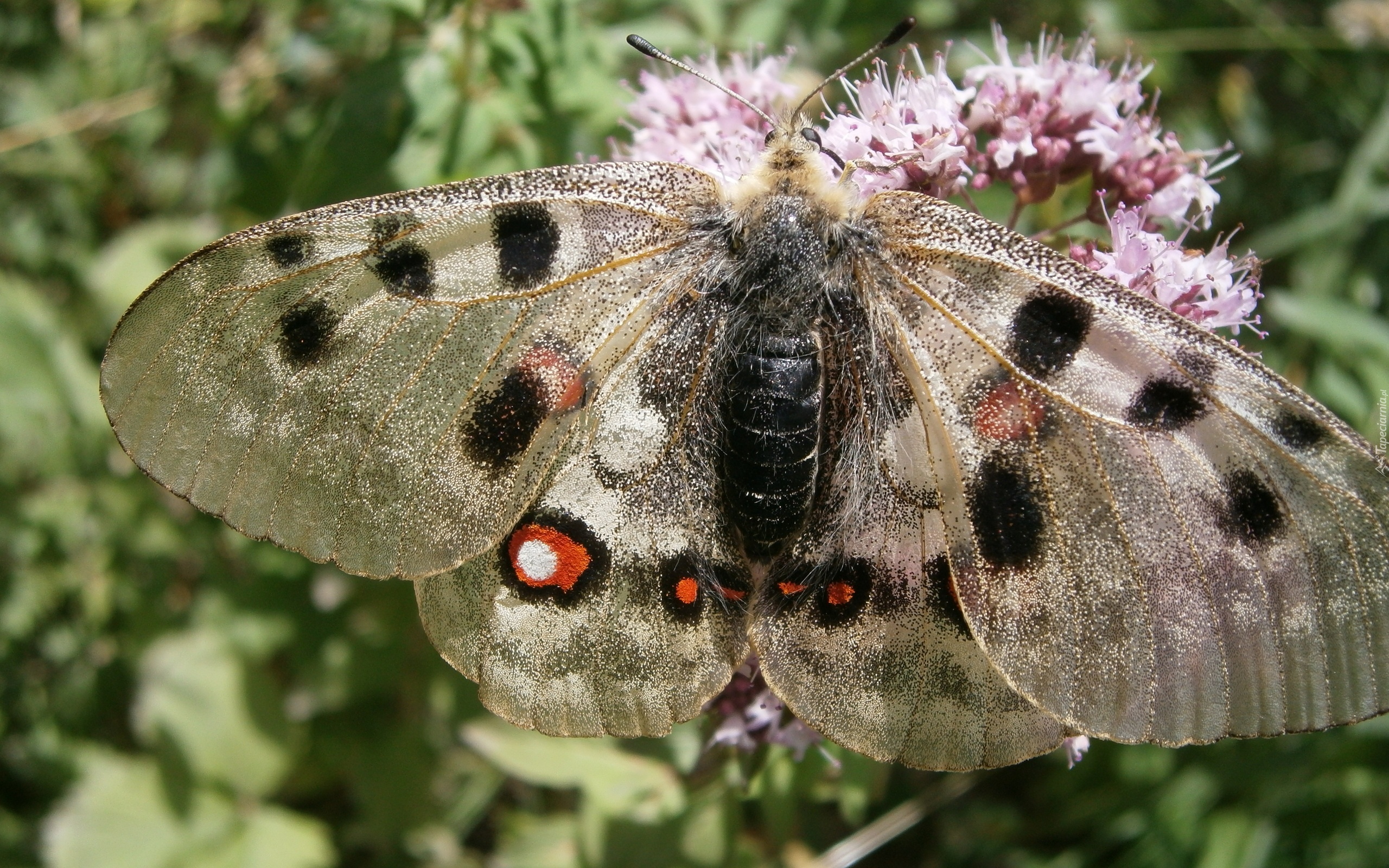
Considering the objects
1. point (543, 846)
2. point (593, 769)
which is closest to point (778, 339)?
point (593, 769)

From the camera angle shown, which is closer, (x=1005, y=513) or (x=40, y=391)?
(x=1005, y=513)

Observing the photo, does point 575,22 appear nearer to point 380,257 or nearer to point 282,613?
point 380,257

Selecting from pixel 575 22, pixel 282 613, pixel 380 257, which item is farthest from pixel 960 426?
pixel 282 613

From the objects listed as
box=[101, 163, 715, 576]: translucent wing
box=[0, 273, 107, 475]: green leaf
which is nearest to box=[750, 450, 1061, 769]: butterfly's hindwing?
box=[101, 163, 715, 576]: translucent wing

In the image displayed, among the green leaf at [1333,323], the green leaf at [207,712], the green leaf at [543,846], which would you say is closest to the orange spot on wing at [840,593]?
the green leaf at [543,846]

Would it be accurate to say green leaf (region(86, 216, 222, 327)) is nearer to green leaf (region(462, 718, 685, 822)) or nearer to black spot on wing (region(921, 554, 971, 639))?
green leaf (region(462, 718, 685, 822))

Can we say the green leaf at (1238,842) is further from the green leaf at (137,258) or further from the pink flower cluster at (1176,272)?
the green leaf at (137,258)

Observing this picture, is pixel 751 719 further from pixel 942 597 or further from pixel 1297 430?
pixel 1297 430

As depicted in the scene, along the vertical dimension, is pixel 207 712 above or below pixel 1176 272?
below
